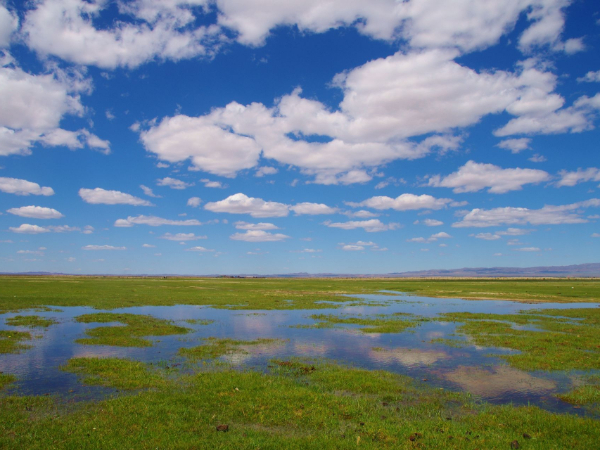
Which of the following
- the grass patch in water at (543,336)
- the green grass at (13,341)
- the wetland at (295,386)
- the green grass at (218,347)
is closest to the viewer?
the wetland at (295,386)

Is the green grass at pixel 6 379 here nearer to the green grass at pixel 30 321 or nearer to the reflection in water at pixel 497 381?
the green grass at pixel 30 321

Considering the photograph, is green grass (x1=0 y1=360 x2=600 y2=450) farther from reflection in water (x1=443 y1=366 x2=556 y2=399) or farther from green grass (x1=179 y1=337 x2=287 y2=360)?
green grass (x1=179 y1=337 x2=287 y2=360)

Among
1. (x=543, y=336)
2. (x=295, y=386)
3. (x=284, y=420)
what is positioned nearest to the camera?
(x=284, y=420)

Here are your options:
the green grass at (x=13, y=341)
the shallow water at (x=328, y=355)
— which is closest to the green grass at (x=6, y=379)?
the shallow water at (x=328, y=355)

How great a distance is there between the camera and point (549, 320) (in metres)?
38.9

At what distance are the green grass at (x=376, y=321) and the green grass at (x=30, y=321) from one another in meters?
22.8

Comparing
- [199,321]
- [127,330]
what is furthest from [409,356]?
[127,330]

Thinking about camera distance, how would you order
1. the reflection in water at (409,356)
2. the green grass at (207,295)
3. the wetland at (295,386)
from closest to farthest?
the wetland at (295,386), the reflection in water at (409,356), the green grass at (207,295)

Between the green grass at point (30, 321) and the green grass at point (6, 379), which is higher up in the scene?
the green grass at point (30, 321)

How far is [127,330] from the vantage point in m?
29.8

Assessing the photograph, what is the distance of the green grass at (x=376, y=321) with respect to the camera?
33219 mm

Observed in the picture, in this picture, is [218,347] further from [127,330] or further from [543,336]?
[543,336]

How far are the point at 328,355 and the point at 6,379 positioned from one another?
54.8 feet

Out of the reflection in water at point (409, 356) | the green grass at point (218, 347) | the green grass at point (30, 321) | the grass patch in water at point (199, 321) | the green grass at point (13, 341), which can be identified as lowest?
the reflection in water at point (409, 356)
